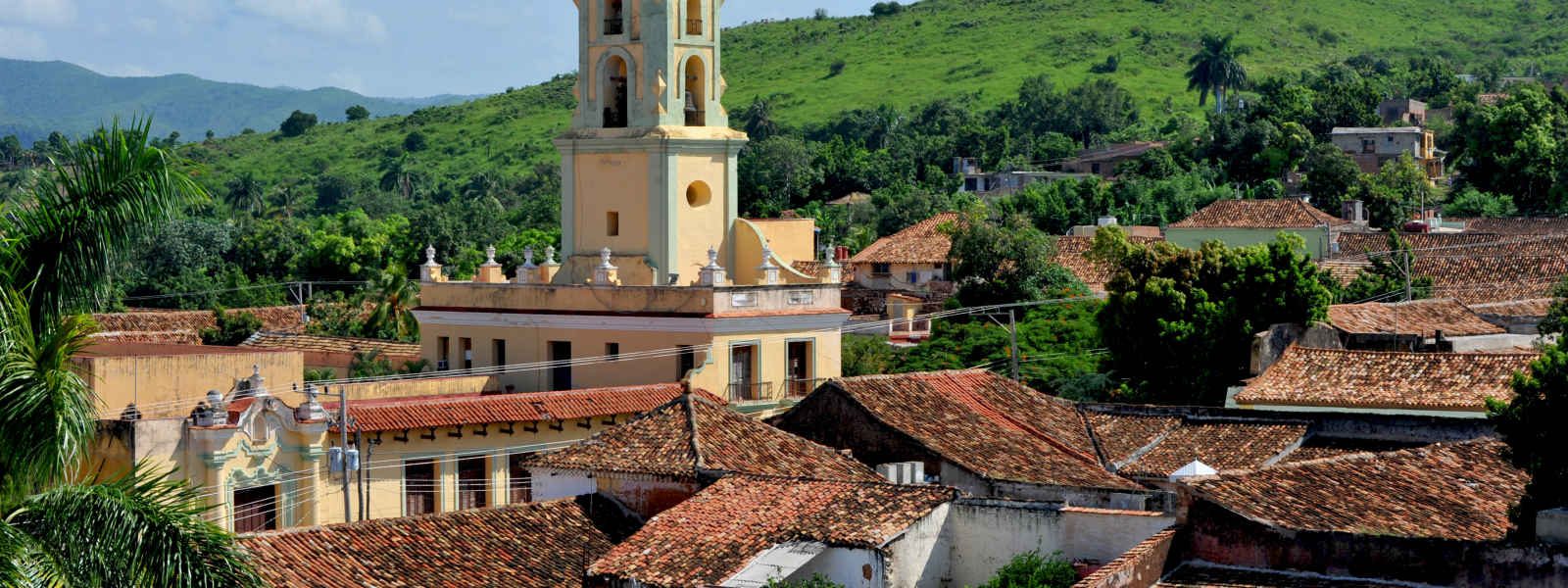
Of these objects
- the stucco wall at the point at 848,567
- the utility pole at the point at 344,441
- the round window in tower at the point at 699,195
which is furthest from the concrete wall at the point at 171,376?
the stucco wall at the point at 848,567

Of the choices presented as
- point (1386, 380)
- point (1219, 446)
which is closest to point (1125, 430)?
point (1219, 446)

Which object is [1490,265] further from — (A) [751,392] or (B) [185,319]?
(B) [185,319]

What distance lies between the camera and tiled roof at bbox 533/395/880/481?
26062 millimetres

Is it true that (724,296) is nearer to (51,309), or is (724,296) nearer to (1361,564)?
(1361,564)

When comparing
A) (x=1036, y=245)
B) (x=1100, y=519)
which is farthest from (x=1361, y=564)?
(x=1036, y=245)

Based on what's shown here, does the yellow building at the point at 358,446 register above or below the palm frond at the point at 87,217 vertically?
below

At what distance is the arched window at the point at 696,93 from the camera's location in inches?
1618

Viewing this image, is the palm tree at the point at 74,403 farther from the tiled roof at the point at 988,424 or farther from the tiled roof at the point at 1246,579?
the tiled roof at the point at 988,424

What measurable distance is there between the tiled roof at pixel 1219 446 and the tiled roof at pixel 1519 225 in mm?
39264

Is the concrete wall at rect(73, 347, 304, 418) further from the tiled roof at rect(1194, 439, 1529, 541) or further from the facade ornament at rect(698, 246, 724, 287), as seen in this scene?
the tiled roof at rect(1194, 439, 1529, 541)

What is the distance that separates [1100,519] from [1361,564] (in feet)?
9.68

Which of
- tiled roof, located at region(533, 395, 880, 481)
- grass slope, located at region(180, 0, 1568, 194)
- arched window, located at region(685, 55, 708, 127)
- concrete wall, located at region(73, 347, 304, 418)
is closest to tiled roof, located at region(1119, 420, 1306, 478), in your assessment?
tiled roof, located at region(533, 395, 880, 481)

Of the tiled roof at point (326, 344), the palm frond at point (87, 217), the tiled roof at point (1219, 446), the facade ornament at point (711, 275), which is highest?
the palm frond at point (87, 217)

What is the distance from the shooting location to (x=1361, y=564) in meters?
20.3
